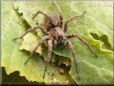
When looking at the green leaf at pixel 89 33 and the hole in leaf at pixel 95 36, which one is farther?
the hole in leaf at pixel 95 36

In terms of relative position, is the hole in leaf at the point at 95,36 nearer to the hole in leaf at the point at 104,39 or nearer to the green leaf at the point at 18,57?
the hole in leaf at the point at 104,39

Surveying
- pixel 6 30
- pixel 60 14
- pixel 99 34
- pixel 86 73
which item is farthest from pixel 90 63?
pixel 6 30

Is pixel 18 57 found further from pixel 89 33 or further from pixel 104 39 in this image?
pixel 104 39

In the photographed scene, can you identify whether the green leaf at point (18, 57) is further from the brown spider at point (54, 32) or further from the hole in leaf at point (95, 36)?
the hole in leaf at point (95, 36)

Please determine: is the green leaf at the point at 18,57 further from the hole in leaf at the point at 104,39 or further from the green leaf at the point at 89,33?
the hole in leaf at the point at 104,39

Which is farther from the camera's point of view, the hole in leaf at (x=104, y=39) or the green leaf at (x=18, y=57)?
the hole in leaf at (x=104, y=39)

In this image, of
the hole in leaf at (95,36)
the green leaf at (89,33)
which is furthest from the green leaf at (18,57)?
the hole in leaf at (95,36)

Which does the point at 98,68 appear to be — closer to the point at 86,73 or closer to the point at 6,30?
the point at 86,73

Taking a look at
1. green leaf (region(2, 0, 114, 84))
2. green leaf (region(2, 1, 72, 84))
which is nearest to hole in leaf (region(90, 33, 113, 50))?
green leaf (region(2, 0, 114, 84))
